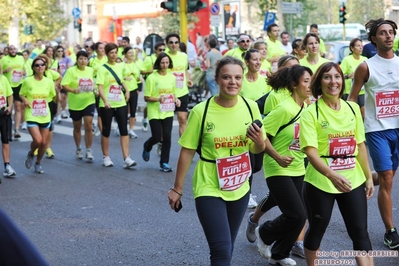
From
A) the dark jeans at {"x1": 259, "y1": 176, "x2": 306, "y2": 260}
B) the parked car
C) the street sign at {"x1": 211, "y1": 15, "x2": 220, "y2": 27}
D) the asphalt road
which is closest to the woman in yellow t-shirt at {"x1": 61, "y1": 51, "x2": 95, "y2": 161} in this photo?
the asphalt road

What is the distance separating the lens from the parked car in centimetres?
2189

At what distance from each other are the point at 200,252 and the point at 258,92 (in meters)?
2.92

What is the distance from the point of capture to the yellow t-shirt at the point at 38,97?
12117mm

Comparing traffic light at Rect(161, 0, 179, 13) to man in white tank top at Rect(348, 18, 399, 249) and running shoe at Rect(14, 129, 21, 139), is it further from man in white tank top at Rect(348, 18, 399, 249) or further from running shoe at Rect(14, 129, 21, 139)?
man in white tank top at Rect(348, 18, 399, 249)

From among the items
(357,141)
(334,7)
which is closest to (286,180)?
(357,141)

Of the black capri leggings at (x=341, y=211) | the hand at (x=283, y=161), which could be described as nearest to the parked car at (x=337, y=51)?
the hand at (x=283, y=161)

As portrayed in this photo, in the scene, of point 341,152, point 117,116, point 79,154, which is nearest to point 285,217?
point 341,152

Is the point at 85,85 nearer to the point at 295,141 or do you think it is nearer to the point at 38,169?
the point at 38,169

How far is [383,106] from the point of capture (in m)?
7.05

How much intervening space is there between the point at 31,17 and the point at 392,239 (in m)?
43.1

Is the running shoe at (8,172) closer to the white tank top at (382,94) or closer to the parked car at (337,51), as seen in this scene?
the white tank top at (382,94)

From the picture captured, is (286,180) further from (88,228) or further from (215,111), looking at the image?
(88,228)

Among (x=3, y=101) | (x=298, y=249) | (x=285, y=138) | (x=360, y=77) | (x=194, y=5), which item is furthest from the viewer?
(x=194, y=5)

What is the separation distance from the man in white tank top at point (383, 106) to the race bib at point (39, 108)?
6269mm
